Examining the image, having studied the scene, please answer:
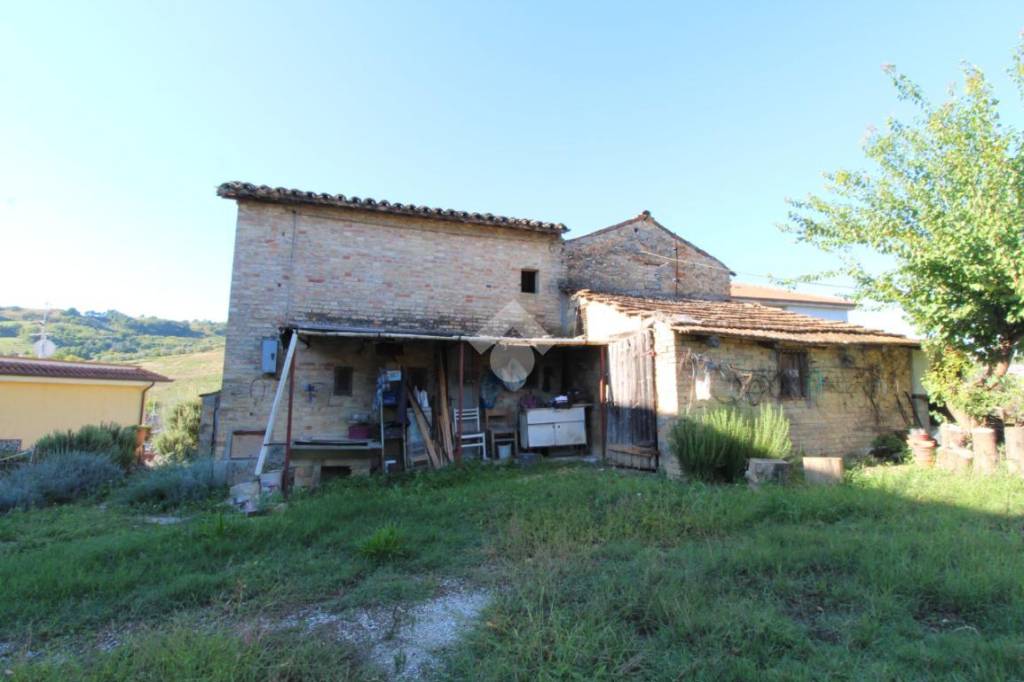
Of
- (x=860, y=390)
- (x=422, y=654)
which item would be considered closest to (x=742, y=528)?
(x=422, y=654)

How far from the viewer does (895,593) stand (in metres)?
3.51

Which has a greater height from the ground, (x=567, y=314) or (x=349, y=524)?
(x=567, y=314)

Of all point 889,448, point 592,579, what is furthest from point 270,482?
point 889,448

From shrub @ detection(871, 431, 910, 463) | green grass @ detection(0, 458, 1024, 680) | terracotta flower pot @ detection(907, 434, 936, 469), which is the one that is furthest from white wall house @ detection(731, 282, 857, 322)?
green grass @ detection(0, 458, 1024, 680)

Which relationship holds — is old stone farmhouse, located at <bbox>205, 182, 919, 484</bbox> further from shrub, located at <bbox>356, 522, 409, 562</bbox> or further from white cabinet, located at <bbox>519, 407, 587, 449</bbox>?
shrub, located at <bbox>356, 522, 409, 562</bbox>

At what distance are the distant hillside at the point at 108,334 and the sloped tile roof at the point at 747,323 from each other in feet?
117

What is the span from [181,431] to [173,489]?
897 centimetres

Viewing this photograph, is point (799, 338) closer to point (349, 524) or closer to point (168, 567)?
point (349, 524)

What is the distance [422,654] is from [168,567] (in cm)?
279

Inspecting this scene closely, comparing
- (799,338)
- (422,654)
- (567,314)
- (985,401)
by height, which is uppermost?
(567,314)

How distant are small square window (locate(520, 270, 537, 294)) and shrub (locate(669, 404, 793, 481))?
551cm

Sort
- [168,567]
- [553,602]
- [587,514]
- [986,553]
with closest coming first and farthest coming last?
[553,602] < [986,553] < [168,567] < [587,514]

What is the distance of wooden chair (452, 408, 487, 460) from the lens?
10219 mm

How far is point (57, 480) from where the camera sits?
26.2ft
